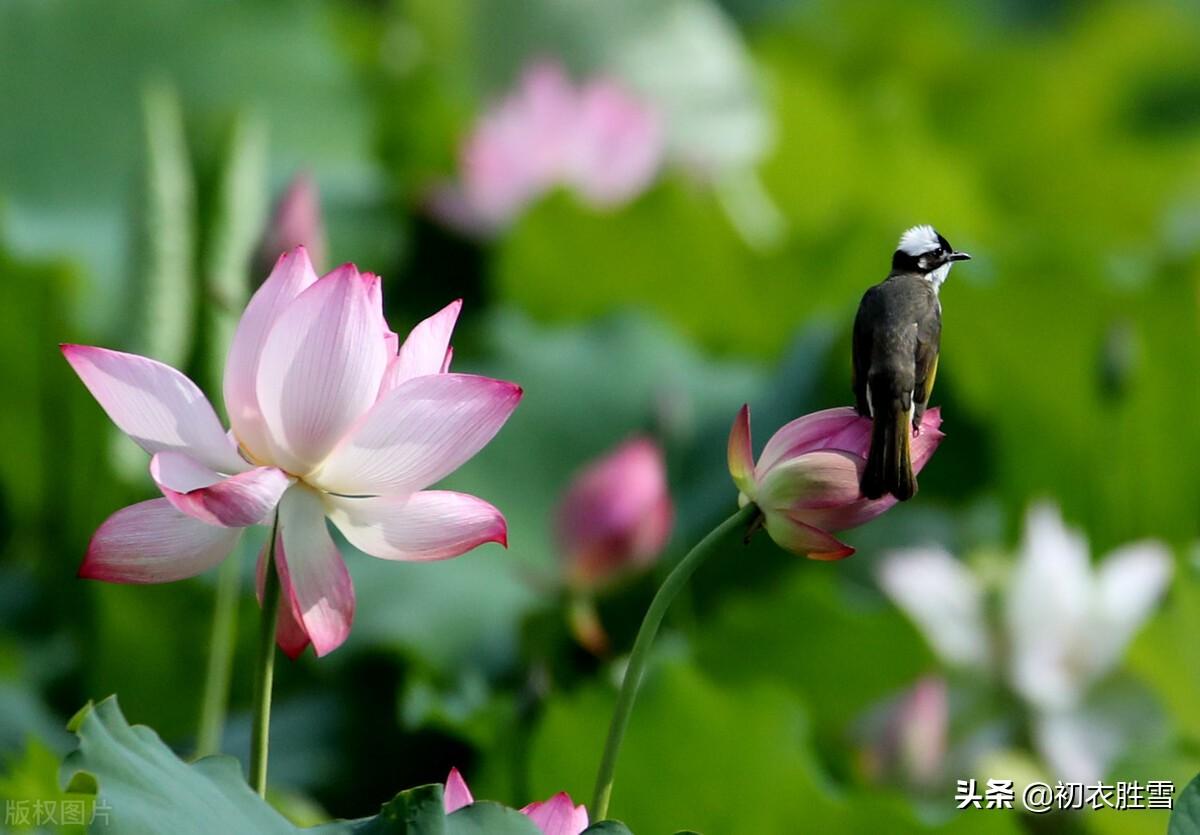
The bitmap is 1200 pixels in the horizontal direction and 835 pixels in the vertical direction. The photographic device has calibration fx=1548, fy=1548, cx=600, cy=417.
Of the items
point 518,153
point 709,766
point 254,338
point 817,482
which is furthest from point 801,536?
point 518,153

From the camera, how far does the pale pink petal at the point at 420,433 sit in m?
0.30

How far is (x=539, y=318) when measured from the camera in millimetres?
1146

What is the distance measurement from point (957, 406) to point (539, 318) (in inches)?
13.9

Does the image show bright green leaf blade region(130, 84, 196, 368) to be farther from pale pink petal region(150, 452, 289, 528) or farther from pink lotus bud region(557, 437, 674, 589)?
pale pink petal region(150, 452, 289, 528)

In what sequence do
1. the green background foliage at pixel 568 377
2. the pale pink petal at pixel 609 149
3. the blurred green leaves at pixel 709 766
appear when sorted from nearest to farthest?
the blurred green leaves at pixel 709 766 < the green background foliage at pixel 568 377 < the pale pink petal at pixel 609 149

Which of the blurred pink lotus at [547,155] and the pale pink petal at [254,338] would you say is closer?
the pale pink petal at [254,338]

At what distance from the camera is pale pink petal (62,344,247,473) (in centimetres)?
29

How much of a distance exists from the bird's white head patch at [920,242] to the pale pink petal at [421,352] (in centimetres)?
9

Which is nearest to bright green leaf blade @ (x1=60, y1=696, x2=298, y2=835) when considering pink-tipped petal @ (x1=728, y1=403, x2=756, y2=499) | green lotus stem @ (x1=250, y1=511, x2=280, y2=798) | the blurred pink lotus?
green lotus stem @ (x1=250, y1=511, x2=280, y2=798)

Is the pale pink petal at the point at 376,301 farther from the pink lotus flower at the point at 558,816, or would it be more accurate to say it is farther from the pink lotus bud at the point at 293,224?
the pink lotus bud at the point at 293,224

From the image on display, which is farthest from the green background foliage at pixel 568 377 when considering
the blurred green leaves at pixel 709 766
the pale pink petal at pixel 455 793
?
the pale pink petal at pixel 455 793

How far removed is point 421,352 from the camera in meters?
0.32

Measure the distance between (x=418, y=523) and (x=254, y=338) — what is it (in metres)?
0.05

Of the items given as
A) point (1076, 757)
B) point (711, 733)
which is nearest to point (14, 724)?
point (711, 733)
